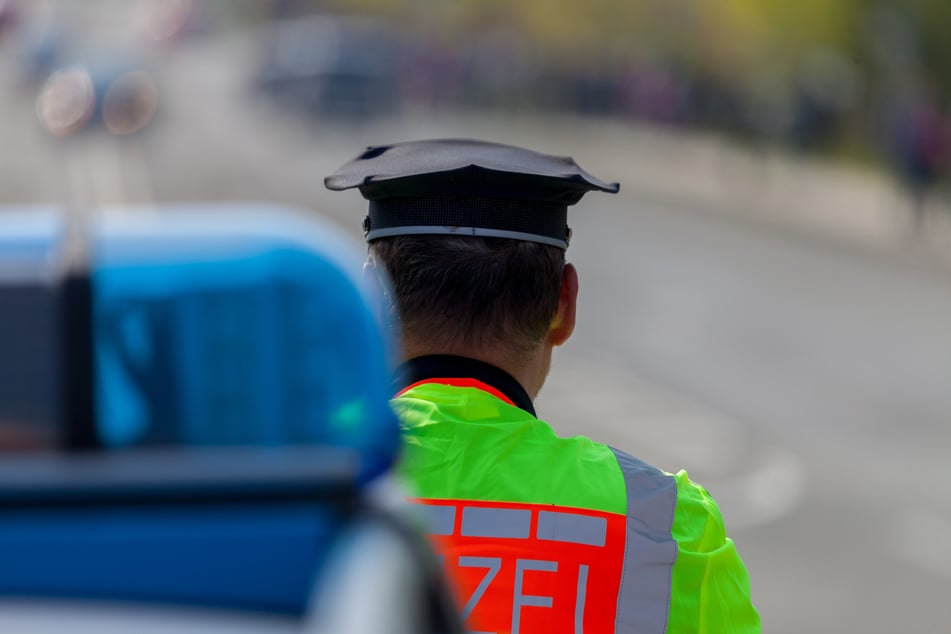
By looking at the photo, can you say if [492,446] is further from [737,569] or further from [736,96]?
[736,96]

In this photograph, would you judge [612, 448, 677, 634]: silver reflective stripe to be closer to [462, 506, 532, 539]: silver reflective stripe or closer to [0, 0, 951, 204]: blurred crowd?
[462, 506, 532, 539]: silver reflective stripe

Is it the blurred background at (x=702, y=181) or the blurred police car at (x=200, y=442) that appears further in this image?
the blurred background at (x=702, y=181)

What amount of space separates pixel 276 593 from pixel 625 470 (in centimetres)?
111

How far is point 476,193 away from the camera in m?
2.26

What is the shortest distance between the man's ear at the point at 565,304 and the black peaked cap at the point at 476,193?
0.05 metres

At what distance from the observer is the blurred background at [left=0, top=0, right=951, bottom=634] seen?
1170 centimetres

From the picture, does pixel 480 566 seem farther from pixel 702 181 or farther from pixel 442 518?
pixel 702 181

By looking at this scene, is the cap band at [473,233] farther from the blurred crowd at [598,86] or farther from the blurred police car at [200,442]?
the blurred crowd at [598,86]

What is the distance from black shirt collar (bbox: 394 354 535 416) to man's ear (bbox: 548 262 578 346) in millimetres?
119

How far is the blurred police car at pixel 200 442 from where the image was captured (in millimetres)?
1026

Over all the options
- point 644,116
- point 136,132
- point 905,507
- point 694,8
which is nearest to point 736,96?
point 644,116

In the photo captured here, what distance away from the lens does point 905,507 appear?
36.9 feet

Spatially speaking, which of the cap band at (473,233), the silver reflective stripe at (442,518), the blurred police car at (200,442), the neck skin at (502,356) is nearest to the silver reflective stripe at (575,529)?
the silver reflective stripe at (442,518)

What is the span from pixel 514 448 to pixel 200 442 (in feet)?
3.60
